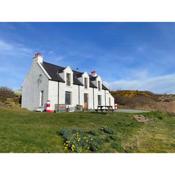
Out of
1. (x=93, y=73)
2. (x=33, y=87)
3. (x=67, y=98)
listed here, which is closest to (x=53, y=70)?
(x=33, y=87)

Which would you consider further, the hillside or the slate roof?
the hillside

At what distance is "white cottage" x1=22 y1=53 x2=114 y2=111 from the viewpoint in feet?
74.2

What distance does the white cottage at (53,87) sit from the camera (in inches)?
891

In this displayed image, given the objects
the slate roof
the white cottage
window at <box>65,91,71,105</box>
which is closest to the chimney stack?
the white cottage

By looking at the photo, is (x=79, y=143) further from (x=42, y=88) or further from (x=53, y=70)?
(x=53, y=70)

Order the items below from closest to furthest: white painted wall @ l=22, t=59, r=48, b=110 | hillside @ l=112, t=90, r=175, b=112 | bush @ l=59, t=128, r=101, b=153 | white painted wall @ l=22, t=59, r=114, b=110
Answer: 1. bush @ l=59, t=128, r=101, b=153
2. white painted wall @ l=22, t=59, r=114, b=110
3. white painted wall @ l=22, t=59, r=48, b=110
4. hillside @ l=112, t=90, r=175, b=112

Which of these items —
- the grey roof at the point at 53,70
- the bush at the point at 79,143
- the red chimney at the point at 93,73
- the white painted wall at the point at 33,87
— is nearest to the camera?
the bush at the point at 79,143

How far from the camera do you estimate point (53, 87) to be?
22750mm

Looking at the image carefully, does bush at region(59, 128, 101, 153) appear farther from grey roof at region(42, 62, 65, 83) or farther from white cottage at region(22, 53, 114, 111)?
grey roof at region(42, 62, 65, 83)

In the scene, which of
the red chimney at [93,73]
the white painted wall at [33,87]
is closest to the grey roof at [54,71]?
the white painted wall at [33,87]

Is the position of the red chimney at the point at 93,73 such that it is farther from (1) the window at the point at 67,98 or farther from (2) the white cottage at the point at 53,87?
(1) the window at the point at 67,98
